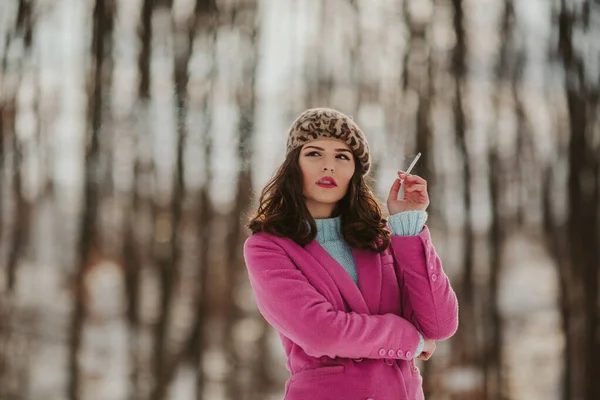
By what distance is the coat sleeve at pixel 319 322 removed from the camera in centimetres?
101

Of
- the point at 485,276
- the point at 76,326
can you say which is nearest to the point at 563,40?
the point at 485,276

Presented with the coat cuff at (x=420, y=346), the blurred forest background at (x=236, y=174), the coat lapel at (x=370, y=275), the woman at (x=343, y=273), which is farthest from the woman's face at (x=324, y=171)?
the blurred forest background at (x=236, y=174)

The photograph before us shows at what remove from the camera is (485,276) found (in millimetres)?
2441

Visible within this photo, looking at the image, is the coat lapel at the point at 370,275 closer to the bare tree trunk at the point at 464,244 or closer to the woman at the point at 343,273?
the woman at the point at 343,273

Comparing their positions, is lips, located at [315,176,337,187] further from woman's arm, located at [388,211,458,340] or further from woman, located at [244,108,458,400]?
woman's arm, located at [388,211,458,340]

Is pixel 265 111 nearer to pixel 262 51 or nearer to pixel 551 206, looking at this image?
pixel 262 51

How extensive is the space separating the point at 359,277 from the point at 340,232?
0.11 meters

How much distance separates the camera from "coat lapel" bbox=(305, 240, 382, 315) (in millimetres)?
1085

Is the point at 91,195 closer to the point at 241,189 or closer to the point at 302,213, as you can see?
the point at 241,189

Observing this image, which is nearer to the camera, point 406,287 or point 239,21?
point 406,287

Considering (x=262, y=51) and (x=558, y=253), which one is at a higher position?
(x=262, y=51)

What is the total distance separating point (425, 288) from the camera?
1072 mm

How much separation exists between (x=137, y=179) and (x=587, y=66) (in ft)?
6.20

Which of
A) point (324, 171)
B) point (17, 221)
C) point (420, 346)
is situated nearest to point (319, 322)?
point (420, 346)
